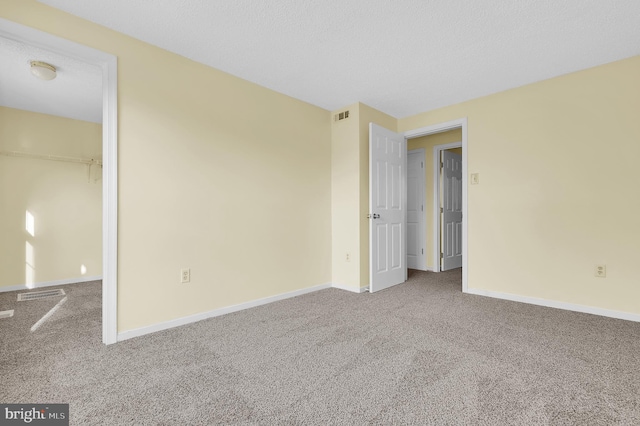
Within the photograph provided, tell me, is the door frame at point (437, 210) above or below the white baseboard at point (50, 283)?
above

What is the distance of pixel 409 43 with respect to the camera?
244cm

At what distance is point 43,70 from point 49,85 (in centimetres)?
61

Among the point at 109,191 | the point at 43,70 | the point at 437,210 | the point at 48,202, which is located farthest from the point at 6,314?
the point at 437,210

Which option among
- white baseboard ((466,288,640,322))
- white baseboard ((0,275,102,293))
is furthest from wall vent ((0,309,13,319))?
white baseboard ((466,288,640,322))

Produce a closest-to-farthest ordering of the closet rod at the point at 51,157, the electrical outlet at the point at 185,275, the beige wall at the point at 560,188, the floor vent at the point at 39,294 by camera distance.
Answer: the electrical outlet at the point at 185,275 → the beige wall at the point at 560,188 → the floor vent at the point at 39,294 → the closet rod at the point at 51,157

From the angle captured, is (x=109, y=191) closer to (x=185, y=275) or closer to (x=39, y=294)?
(x=185, y=275)

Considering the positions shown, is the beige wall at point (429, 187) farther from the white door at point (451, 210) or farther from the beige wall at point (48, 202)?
the beige wall at point (48, 202)

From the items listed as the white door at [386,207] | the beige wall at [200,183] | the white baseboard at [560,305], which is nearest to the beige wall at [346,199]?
A: the white door at [386,207]

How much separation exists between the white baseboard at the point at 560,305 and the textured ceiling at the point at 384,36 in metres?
2.36

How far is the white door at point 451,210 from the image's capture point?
5.01 m

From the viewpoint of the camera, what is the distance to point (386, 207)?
3.91 meters

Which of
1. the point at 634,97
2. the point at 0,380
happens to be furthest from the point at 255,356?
the point at 634,97

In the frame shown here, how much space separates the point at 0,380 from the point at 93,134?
3.92 metres

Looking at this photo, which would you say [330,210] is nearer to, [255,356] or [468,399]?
[255,356]
